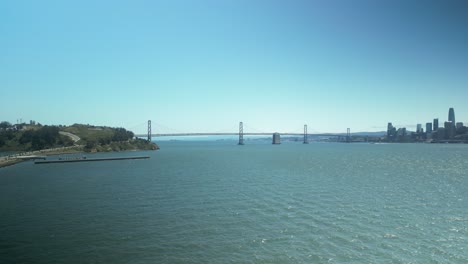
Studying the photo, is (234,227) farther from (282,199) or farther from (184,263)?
(282,199)

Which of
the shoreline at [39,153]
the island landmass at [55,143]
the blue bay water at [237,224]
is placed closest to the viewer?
the blue bay water at [237,224]

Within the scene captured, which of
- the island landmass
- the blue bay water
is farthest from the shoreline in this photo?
the blue bay water

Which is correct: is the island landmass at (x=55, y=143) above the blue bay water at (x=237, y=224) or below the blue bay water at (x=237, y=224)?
above

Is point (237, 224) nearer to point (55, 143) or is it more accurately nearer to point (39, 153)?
point (39, 153)

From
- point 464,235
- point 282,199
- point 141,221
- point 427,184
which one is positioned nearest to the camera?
point 464,235

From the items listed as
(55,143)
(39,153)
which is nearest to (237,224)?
(39,153)

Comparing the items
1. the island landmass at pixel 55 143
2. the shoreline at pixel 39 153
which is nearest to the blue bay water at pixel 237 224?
the shoreline at pixel 39 153

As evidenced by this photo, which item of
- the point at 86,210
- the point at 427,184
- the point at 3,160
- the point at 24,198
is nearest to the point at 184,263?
the point at 86,210

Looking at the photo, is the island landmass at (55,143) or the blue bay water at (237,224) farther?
the island landmass at (55,143)

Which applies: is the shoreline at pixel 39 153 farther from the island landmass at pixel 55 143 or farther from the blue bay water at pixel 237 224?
the blue bay water at pixel 237 224

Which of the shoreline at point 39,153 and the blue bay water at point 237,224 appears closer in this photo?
the blue bay water at point 237,224

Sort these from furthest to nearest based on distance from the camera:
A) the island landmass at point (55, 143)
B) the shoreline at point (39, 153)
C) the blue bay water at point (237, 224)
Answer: the island landmass at point (55, 143) → the shoreline at point (39, 153) → the blue bay water at point (237, 224)
